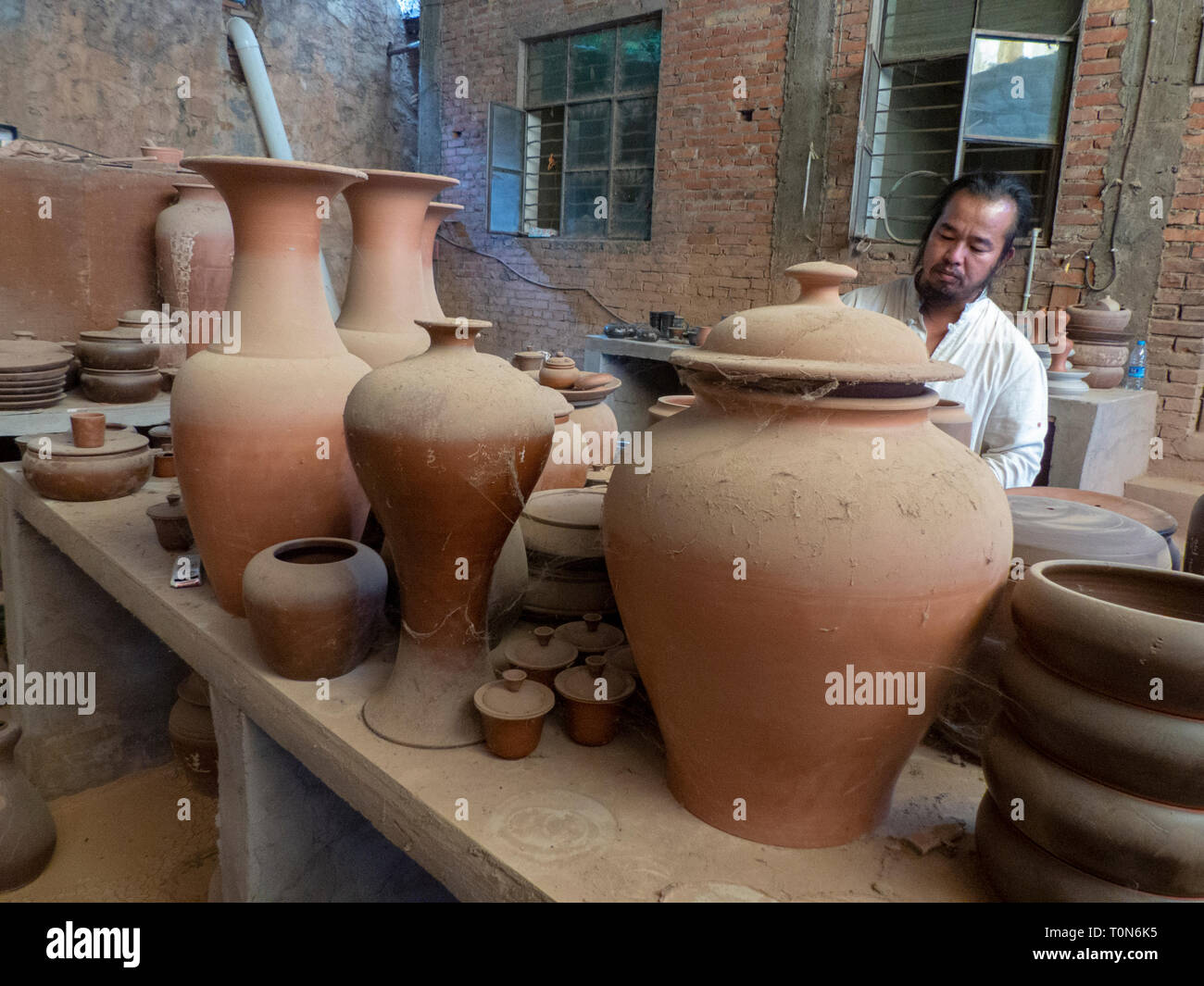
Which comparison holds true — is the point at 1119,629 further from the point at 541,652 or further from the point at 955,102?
the point at 955,102

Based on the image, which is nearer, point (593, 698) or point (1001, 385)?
point (593, 698)

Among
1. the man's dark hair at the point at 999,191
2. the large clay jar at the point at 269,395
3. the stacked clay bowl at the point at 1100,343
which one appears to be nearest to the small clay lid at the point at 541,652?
the large clay jar at the point at 269,395

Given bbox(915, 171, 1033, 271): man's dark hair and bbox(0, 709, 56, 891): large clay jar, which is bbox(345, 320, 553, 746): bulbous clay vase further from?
bbox(915, 171, 1033, 271): man's dark hair

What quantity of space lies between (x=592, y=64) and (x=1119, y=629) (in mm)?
7797

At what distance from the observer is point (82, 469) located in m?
2.73

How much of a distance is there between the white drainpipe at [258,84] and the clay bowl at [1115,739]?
743cm

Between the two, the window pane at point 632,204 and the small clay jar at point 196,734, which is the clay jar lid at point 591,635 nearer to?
the small clay jar at point 196,734

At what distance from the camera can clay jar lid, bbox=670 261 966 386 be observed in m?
1.15

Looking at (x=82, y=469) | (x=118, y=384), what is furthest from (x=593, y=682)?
(x=118, y=384)

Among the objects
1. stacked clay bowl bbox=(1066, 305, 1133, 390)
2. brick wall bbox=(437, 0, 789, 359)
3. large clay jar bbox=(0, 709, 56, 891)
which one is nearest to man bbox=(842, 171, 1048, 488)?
stacked clay bowl bbox=(1066, 305, 1133, 390)
